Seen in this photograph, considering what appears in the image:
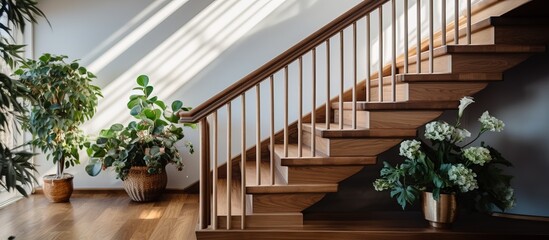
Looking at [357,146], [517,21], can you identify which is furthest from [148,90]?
[517,21]

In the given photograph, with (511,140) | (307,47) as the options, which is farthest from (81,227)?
(511,140)

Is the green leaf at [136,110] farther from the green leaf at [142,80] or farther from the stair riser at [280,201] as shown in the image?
the stair riser at [280,201]

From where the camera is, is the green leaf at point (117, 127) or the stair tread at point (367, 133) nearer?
the stair tread at point (367, 133)

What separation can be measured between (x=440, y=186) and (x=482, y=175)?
1.29 feet

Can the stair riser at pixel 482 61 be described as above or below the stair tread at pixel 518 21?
below

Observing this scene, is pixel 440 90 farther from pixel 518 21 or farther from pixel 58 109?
pixel 58 109

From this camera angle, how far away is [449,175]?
2.54 meters

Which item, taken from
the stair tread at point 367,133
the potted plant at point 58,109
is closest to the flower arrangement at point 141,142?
the potted plant at point 58,109

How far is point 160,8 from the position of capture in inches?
154

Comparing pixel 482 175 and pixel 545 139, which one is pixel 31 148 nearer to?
pixel 482 175

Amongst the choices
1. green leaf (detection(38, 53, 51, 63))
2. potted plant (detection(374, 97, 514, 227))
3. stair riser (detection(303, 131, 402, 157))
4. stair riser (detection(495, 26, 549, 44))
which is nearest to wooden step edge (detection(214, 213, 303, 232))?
stair riser (detection(303, 131, 402, 157))

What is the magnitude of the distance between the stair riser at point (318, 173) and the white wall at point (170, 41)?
1.59 m

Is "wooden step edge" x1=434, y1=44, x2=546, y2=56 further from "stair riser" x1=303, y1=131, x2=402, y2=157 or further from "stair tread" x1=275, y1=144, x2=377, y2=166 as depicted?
"stair tread" x1=275, y1=144, x2=377, y2=166

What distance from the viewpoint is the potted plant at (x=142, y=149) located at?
11.3 feet
